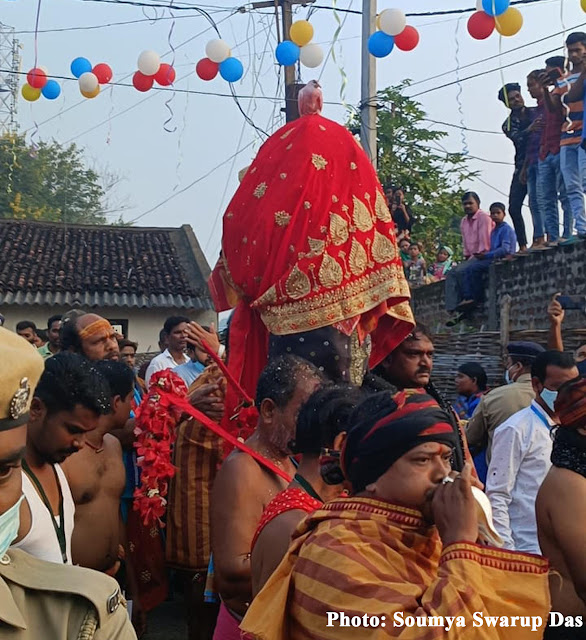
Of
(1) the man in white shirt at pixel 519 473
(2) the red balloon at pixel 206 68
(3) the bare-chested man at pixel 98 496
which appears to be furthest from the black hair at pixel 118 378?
(2) the red balloon at pixel 206 68

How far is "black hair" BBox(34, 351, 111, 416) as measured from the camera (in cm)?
301

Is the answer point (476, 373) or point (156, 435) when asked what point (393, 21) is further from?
point (156, 435)

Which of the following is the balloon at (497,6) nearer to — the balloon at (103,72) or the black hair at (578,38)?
the black hair at (578,38)

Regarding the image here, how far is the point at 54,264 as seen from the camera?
22641mm

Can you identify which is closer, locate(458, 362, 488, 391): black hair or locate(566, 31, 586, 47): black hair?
locate(458, 362, 488, 391): black hair

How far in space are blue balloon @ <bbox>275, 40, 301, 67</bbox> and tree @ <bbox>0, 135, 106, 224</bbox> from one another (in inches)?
1154

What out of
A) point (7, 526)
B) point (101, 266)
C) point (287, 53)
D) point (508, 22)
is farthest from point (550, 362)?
point (101, 266)

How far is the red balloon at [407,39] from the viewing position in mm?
9078

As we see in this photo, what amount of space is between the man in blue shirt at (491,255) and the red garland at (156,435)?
8733mm

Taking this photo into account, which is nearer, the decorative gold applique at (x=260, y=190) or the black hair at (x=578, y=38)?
the decorative gold applique at (x=260, y=190)

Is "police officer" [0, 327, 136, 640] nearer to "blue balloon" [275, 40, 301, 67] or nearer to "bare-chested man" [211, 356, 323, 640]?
"bare-chested man" [211, 356, 323, 640]

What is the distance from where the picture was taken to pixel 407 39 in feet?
30.0

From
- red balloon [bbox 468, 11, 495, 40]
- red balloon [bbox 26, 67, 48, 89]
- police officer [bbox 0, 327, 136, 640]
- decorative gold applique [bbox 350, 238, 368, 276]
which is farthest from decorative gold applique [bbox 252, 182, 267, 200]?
red balloon [bbox 26, 67, 48, 89]

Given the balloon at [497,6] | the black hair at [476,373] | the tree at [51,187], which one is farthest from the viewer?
the tree at [51,187]
